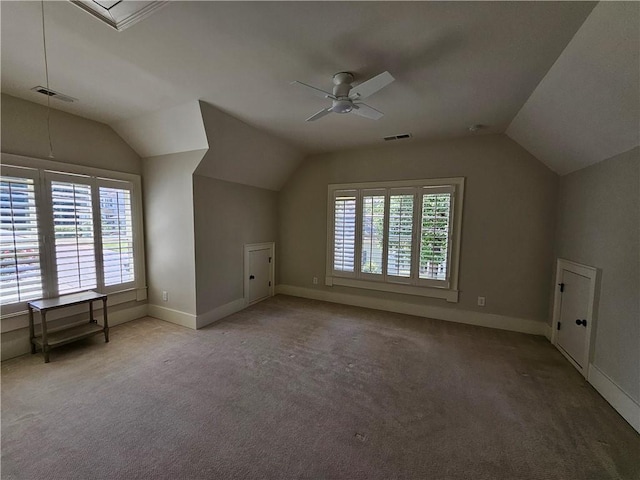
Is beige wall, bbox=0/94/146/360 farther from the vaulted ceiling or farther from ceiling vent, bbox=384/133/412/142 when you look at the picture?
ceiling vent, bbox=384/133/412/142

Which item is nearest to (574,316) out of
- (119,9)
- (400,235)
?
(400,235)

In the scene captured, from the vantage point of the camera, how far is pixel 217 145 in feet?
10.5

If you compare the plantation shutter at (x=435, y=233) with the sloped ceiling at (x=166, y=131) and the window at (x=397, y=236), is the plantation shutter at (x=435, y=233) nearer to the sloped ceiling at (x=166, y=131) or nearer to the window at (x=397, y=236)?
the window at (x=397, y=236)

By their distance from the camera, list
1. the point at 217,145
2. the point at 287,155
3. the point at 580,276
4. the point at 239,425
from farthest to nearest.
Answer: the point at 287,155, the point at 217,145, the point at 580,276, the point at 239,425

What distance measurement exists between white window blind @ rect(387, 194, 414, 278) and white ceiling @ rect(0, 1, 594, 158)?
1.42 meters

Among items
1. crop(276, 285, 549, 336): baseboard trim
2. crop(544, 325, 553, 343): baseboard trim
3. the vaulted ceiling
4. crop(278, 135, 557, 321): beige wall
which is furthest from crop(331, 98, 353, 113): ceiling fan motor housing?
crop(544, 325, 553, 343): baseboard trim

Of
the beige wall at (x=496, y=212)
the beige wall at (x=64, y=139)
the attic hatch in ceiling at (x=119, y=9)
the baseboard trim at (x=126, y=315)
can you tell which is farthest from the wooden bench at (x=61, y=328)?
the beige wall at (x=496, y=212)

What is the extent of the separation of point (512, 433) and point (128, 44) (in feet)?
13.0

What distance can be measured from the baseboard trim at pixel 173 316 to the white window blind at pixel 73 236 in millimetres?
841

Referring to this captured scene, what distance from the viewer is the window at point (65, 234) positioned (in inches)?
103

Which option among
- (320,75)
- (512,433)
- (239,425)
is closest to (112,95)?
(320,75)

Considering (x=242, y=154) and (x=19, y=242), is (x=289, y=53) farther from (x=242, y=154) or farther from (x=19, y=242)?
(x=19, y=242)

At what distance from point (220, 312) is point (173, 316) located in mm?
634

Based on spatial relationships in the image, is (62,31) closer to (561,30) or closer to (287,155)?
(287,155)
